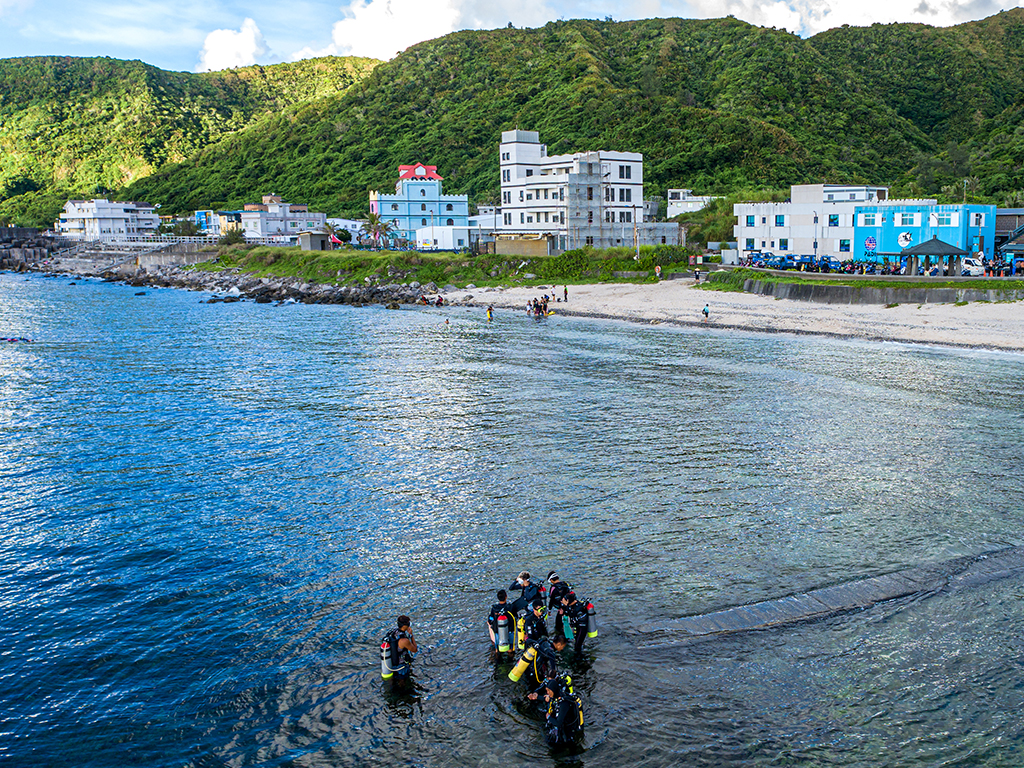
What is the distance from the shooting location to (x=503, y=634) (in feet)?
51.0

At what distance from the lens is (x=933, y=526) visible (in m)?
21.3

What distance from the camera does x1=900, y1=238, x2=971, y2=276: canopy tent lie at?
63.7 m

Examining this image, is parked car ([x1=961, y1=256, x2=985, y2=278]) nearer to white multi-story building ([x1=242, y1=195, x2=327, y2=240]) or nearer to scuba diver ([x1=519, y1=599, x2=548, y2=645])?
scuba diver ([x1=519, y1=599, x2=548, y2=645])

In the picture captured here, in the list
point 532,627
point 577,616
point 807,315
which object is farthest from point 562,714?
point 807,315

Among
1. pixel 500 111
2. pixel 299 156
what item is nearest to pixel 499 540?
pixel 500 111

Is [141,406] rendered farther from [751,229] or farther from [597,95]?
[597,95]

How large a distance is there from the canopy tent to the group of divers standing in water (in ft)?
199

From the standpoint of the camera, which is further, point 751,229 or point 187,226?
point 187,226

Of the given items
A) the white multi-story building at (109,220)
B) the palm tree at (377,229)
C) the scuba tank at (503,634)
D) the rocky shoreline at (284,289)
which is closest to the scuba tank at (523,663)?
→ the scuba tank at (503,634)

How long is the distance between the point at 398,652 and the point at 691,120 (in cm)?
13742

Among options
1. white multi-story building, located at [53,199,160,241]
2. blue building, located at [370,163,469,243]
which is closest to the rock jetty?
white multi-story building, located at [53,199,160,241]

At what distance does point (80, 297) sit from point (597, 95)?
10546 centimetres

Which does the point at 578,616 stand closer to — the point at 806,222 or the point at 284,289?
the point at 806,222

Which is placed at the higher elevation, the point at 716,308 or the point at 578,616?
the point at 716,308
